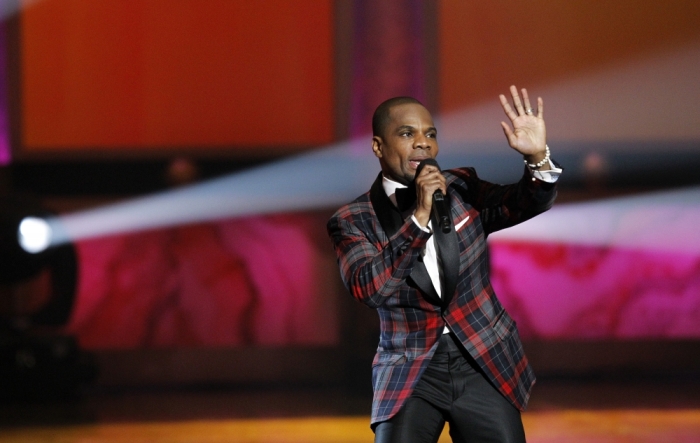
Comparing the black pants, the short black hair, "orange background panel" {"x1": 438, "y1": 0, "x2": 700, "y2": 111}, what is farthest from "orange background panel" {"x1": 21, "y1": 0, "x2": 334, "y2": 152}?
the black pants

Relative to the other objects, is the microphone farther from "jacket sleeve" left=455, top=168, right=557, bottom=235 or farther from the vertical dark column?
the vertical dark column

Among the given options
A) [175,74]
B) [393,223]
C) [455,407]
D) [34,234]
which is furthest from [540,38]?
[455,407]

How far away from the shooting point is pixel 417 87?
229 inches

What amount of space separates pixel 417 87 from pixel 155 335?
2.31 meters

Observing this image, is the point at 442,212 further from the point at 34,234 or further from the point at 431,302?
the point at 34,234

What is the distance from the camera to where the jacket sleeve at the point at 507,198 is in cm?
202

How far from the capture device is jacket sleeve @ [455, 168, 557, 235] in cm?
202

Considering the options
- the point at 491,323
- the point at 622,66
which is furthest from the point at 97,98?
the point at 491,323

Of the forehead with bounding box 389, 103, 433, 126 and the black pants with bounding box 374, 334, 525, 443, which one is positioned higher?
the forehead with bounding box 389, 103, 433, 126

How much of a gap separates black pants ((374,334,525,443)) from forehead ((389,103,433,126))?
1.56ft

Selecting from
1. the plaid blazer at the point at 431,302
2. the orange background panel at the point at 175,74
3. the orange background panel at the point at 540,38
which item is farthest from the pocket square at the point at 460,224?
the orange background panel at the point at 175,74

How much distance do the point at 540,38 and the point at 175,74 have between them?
229 centimetres

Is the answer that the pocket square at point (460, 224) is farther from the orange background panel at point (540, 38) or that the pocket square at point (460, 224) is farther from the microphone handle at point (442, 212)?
the orange background panel at point (540, 38)

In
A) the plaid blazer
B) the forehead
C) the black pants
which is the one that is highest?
the forehead
